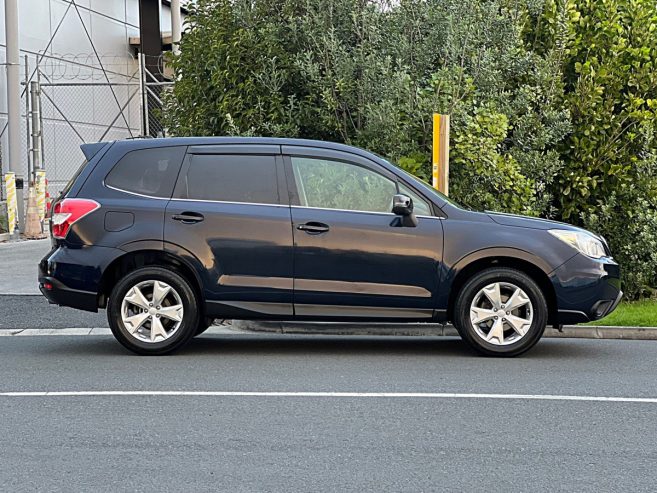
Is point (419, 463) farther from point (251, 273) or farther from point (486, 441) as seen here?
point (251, 273)

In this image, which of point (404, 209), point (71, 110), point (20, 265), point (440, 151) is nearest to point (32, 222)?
point (20, 265)

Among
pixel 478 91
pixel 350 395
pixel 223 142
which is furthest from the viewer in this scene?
pixel 478 91

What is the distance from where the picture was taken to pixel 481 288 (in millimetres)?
9156

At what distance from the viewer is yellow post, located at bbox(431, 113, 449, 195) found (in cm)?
1188

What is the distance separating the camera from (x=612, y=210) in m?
13.9

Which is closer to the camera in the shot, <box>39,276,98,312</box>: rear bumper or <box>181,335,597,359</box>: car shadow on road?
<box>39,276,98,312</box>: rear bumper

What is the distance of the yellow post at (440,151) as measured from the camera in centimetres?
1188

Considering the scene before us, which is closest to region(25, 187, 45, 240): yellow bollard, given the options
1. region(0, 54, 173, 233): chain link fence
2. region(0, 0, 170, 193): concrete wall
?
region(0, 54, 173, 233): chain link fence

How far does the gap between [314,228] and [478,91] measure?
16.2 feet

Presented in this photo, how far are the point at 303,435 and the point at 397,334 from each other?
4769 millimetres

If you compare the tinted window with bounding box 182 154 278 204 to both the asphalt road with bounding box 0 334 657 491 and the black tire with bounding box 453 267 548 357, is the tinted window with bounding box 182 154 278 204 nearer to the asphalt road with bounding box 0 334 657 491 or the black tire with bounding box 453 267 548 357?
the asphalt road with bounding box 0 334 657 491

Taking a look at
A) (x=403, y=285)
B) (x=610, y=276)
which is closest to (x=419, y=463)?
(x=403, y=285)

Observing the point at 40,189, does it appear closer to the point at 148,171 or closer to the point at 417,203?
the point at 148,171

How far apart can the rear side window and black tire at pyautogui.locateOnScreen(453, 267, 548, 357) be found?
267 cm
